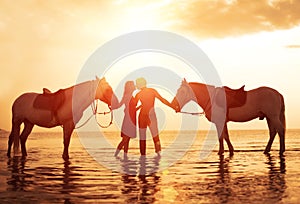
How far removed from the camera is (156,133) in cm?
1405

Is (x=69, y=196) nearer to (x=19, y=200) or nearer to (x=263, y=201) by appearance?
(x=19, y=200)

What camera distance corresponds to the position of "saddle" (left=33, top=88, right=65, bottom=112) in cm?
1438

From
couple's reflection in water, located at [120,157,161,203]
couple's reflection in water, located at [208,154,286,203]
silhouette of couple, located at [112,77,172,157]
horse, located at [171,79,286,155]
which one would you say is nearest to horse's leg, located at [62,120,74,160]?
silhouette of couple, located at [112,77,172,157]

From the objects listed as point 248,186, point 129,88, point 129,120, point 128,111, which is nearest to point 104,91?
point 129,88

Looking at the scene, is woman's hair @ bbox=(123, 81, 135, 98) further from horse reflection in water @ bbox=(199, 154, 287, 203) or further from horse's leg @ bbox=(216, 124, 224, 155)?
horse reflection in water @ bbox=(199, 154, 287, 203)

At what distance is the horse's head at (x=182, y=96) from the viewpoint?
15.3 meters

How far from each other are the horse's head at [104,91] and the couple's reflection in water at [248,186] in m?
5.68

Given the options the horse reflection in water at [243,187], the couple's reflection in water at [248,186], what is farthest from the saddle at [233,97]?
the horse reflection in water at [243,187]

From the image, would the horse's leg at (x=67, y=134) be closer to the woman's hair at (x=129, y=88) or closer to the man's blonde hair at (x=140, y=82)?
the woman's hair at (x=129, y=88)

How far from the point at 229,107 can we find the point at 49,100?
20.6 ft

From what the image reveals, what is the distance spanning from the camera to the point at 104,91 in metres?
14.6

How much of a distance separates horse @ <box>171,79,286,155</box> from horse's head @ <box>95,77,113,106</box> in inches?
85.2

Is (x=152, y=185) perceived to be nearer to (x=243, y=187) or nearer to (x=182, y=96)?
(x=243, y=187)

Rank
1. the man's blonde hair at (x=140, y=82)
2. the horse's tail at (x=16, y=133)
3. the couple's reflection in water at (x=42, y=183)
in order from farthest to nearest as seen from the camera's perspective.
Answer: the horse's tail at (x=16, y=133) → the man's blonde hair at (x=140, y=82) → the couple's reflection in water at (x=42, y=183)
